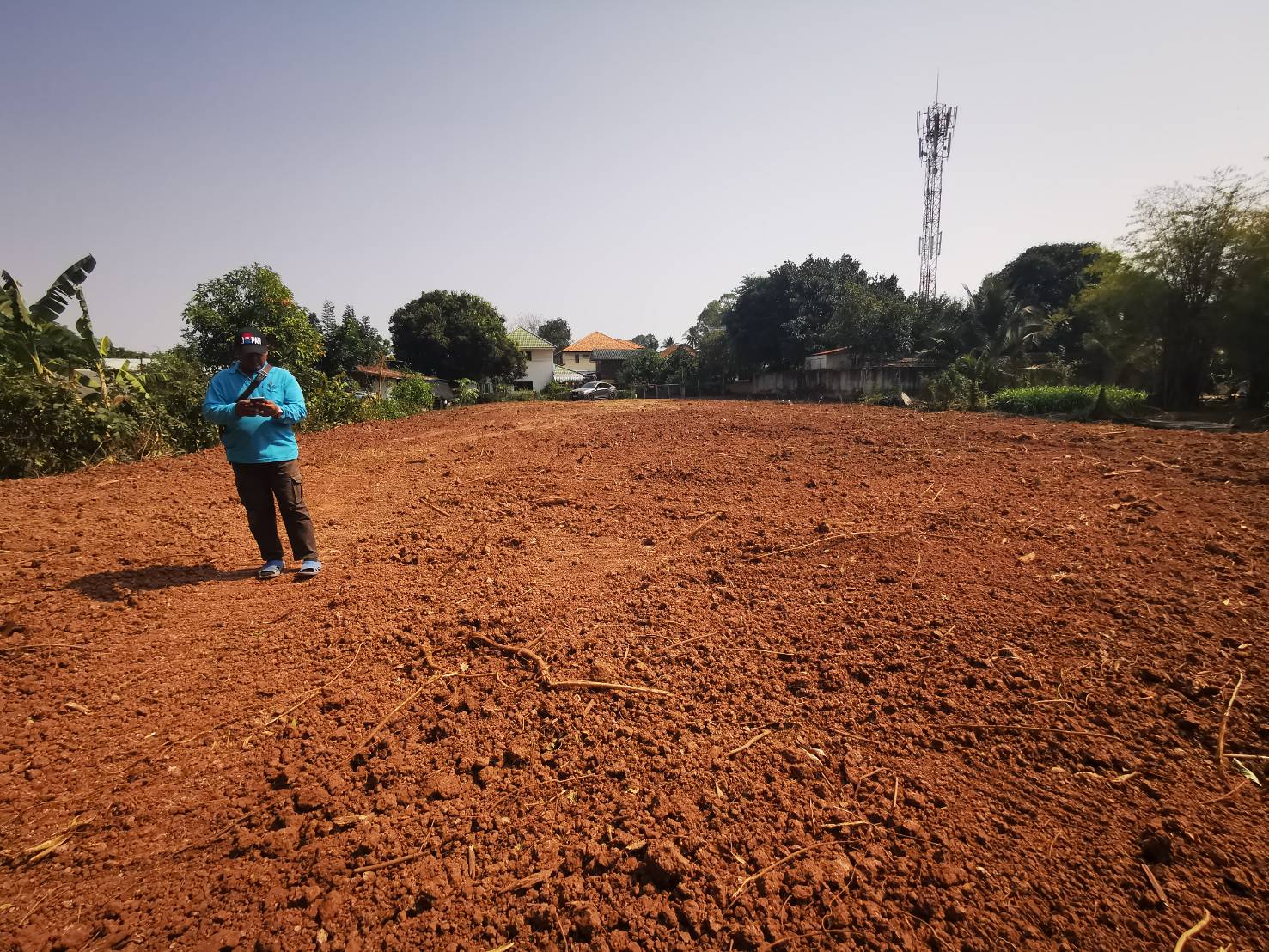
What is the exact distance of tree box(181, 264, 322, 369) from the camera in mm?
14430

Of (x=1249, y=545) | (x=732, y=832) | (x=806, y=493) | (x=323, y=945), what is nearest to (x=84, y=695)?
(x=323, y=945)

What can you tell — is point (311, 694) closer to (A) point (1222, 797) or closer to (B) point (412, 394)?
(A) point (1222, 797)

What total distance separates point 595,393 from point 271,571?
30.6m

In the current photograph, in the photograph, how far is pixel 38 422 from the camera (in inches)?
321

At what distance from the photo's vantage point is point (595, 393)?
33938 millimetres

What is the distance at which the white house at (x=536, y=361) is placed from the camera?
43.6m

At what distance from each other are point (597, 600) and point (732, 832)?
1.73 m

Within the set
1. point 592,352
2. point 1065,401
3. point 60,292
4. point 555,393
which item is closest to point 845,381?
point 1065,401

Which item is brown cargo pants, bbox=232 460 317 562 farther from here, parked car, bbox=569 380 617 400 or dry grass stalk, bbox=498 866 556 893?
parked car, bbox=569 380 617 400

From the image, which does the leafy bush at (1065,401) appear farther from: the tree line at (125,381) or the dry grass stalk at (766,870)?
the tree line at (125,381)

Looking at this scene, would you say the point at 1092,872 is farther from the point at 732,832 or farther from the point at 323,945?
the point at 323,945

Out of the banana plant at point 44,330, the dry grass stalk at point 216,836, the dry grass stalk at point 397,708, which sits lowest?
the dry grass stalk at point 397,708

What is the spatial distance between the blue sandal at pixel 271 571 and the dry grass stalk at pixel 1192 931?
455cm

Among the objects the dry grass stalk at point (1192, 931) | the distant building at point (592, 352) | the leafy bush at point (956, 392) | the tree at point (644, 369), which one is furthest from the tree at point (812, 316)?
the dry grass stalk at point (1192, 931)
